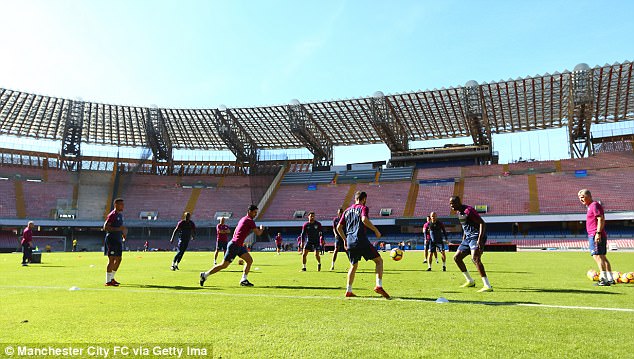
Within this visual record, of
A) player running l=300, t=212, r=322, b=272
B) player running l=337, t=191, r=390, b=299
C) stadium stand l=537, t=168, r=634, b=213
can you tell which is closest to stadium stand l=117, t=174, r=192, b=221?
stadium stand l=537, t=168, r=634, b=213

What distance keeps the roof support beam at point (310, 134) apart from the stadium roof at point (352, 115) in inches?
28.5

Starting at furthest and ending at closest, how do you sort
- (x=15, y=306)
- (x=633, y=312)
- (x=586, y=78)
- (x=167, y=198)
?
(x=167, y=198), (x=586, y=78), (x=15, y=306), (x=633, y=312)

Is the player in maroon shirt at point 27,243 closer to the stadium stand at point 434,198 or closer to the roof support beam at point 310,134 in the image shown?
the roof support beam at point 310,134

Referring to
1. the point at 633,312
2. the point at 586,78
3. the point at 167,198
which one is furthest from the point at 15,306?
the point at 167,198

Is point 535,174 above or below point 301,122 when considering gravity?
below

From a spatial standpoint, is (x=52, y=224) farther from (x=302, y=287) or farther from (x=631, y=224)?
(x=631, y=224)

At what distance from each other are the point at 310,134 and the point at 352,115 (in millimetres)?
7283

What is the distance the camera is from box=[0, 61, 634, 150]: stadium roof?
47375mm

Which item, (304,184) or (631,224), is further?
(304,184)

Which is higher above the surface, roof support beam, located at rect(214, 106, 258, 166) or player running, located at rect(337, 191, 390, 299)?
Answer: roof support beam, located at rect(214, 106, 258, 166)

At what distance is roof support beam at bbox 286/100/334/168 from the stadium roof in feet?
2.38

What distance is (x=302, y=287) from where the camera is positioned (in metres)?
10.2

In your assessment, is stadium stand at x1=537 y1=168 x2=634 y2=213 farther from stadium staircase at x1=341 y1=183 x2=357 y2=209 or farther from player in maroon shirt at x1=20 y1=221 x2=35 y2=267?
player in maroon shirt at x1=20 y1=221 x2=35 y2=267

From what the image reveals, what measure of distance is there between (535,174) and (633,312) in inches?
2183
